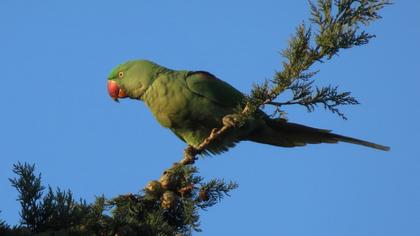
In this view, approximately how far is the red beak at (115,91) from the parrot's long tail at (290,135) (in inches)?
56.7

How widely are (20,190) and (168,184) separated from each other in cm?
90

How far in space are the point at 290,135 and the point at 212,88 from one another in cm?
96

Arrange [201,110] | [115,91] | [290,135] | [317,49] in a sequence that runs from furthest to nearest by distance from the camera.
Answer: [115,91], [290,135], [201,110], [317,49]

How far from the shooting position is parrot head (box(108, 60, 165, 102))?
17.9 feet

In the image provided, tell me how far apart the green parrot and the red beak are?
217 millimetres

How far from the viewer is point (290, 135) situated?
215 inches

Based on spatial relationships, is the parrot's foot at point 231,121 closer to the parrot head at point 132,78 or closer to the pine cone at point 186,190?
the pine cone at point 186,190

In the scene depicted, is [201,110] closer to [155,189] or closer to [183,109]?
[183,109]

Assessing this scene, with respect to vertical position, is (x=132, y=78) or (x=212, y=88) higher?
(x=132, y=78)

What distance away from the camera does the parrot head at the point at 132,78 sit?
5469 mm

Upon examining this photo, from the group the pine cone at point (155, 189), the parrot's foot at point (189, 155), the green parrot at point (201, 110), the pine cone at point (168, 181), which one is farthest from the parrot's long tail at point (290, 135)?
the pine cone at point (155, 189)

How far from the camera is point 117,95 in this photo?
5918mm

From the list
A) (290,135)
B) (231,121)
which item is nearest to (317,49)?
(231,121)

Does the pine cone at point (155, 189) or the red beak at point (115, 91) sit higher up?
the red beak at point (115, 91)
